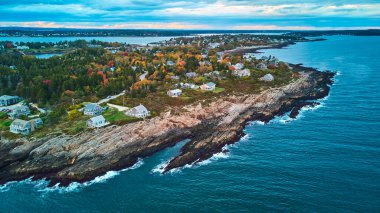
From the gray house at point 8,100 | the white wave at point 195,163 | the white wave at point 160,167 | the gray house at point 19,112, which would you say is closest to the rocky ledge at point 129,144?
the white wave at point 160,167

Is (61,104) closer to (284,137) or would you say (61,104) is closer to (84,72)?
(84,72)

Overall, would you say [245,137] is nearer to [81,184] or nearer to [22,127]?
[81,184]

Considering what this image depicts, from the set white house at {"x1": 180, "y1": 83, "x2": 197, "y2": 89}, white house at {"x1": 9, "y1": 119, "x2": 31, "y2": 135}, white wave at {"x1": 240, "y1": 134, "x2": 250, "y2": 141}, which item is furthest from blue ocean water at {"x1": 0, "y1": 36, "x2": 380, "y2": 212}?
white house at {"x1": 180, "y1": 83, "x2": 197, "y2": 89}

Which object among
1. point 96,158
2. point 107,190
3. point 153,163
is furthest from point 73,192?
point 153,163

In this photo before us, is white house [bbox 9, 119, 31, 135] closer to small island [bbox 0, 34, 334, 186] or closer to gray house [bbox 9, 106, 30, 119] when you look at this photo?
small island [bbox 0, 34, 334, 186]

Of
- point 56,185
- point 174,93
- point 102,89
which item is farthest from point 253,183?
point 102,89

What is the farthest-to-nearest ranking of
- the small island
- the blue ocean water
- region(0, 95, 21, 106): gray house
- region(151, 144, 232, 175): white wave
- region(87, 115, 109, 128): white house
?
region(0, 95, 21, 106): gray house, region(87, 115, 109, 128): white house, the small island, region(151, 144, 232, 175): white wave, the blue ocean water
